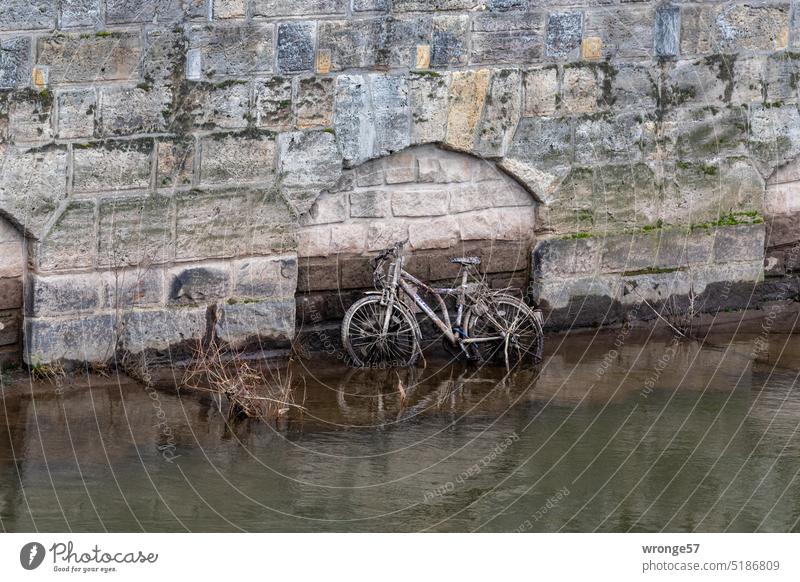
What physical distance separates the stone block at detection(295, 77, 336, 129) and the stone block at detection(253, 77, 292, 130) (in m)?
0.07

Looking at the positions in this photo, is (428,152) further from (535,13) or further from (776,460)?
(776,460)

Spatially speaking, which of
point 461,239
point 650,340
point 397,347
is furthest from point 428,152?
point 650,340

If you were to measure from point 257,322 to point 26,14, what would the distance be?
223 centimetres

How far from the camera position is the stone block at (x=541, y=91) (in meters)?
9.30

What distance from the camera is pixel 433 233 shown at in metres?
9.38

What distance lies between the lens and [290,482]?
23.2 feet

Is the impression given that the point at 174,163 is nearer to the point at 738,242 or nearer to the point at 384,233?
the point at 384,233

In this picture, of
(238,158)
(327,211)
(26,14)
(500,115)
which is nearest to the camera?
(26,14)

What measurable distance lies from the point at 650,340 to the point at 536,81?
184 centimetres

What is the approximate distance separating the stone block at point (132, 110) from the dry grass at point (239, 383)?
1298 millimetres

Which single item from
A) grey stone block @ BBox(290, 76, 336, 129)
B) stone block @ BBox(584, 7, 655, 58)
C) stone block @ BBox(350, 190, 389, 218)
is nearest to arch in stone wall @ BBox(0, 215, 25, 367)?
grey stone block @ BBox(290, 76, 336, 129)

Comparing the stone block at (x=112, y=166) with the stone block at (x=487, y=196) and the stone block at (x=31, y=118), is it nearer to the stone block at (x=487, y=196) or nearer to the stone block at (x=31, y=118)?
the stone block at (x=31, y=118)

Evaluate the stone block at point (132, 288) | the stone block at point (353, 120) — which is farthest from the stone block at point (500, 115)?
the stone block at point (132, 288)

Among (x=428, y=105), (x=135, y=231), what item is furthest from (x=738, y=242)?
(x=135, y=231)
